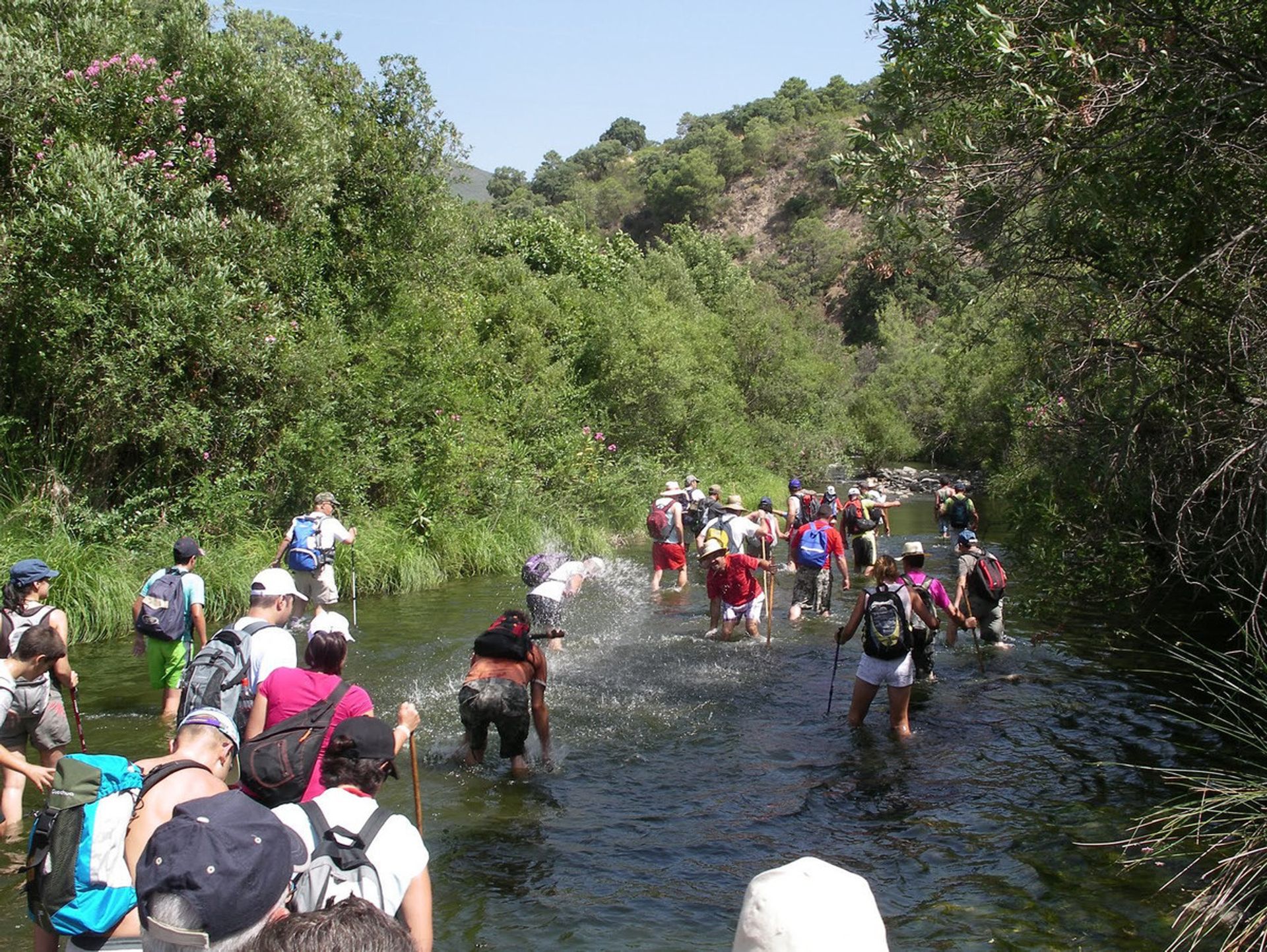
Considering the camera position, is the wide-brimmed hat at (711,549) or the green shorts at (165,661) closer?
the green shorts at (165,661)

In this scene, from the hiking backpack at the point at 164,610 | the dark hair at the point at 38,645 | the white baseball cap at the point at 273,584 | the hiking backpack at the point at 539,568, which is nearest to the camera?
the white baseball cap at the point at 273,584

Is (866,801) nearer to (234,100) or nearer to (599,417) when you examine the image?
(234,100)

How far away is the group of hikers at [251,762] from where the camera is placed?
8.64 feet

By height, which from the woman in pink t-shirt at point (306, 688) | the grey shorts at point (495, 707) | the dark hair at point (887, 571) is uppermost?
the woman in pink t-shirt at point (306, 688)

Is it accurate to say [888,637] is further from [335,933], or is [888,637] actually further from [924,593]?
[335,933]

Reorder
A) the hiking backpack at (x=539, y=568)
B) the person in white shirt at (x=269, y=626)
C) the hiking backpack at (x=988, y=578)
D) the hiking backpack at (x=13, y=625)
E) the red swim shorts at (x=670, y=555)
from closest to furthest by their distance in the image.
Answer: the person in white shirt at (x=269, y=626) → the hiking backpack at (x=13, y=625) → the hiking backpack at (x=539, y=568) → the hiking backpack at (x=988, y=578) → the red swim shorts at (x=670, y=555)

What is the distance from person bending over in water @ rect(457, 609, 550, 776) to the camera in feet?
24.2

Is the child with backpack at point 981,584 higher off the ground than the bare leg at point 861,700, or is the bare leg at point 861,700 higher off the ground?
the child with backpack at point 981,584

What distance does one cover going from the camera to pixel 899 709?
9.18 metres

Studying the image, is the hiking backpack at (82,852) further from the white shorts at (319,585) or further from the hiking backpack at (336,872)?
the white shorts at (319,585)

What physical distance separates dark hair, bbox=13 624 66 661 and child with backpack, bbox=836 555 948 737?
5.88 meters

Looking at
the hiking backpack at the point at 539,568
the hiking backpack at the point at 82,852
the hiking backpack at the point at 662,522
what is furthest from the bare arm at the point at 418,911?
the hiking backpack at the point at 662,522

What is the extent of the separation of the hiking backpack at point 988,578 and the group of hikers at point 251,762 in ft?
2.74

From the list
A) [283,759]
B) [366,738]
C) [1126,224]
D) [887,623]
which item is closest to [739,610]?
[887,623]
